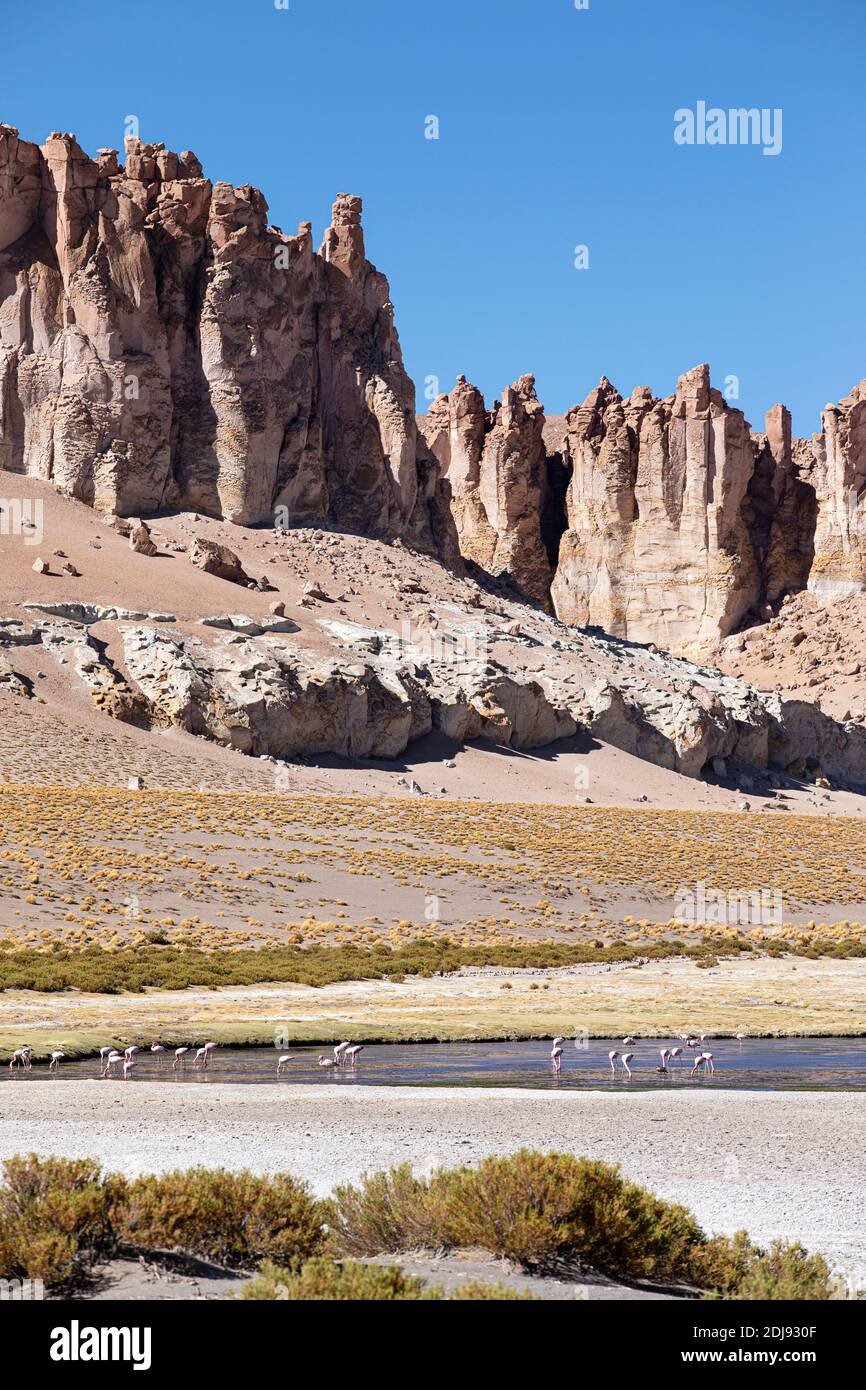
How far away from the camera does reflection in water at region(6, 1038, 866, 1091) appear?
18.0 m

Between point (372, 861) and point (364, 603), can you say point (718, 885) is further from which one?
point (364, 603)

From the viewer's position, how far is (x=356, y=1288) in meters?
6.56

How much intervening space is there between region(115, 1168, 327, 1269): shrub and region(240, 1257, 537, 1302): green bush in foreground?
1.00 meters

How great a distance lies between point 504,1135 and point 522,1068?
21.8 ft

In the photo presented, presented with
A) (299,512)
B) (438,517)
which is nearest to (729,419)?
(438,517)

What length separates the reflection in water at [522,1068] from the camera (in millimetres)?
18031

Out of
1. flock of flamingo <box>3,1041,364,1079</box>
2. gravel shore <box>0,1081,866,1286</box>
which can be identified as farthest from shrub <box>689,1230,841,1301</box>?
flock of flamingo <box>3,1041,364,1079</box>

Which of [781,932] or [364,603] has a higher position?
[364,603]

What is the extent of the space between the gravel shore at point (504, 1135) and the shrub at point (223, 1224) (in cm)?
213

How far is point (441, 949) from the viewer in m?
35.3
